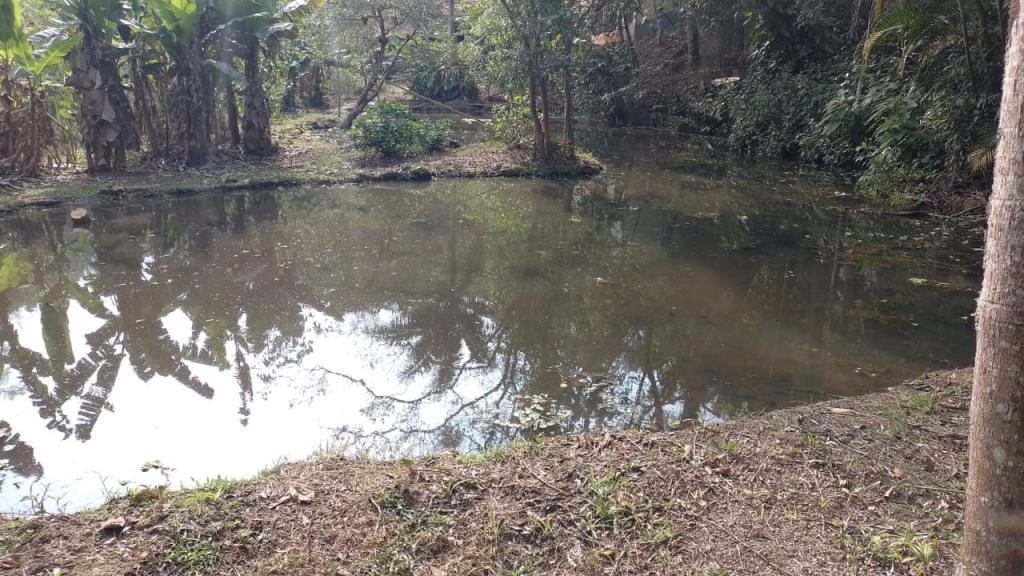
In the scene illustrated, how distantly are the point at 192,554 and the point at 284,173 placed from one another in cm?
1072

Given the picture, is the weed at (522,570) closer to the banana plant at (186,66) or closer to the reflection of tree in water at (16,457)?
the reflection of tree in water at (16,457)

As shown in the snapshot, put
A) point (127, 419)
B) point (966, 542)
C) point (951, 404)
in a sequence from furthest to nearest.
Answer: point (127, 419) < point (951, 404) < point (966, 542)

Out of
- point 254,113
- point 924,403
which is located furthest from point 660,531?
point 254,113

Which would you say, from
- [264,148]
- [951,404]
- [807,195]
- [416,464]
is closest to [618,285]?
[951,404]

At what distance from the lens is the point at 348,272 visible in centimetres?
805

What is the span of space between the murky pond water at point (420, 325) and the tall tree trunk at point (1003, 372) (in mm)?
2376

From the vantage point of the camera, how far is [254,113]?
1416 cm

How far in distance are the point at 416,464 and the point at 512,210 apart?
7798 millimetres

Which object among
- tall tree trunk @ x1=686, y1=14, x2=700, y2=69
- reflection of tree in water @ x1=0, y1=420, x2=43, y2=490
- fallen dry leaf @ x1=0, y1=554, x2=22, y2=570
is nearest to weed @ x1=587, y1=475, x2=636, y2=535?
fallen dry leaf @ x1=0, y1=554, x2=22, y2=570

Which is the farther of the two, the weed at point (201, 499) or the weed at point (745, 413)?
the weed at point (745, 413)

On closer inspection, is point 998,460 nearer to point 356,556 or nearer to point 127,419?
point 356,556

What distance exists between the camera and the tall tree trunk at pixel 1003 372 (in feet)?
6.56

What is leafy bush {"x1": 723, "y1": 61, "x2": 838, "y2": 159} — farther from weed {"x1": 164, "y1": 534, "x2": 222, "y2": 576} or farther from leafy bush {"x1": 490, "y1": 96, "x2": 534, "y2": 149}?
weed {"x1": 164, "y1": 534, "x2": 222, "y2": 576}

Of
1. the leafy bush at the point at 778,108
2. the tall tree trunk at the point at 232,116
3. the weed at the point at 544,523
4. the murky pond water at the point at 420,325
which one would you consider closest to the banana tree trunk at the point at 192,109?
the tall tree trunk at the point at 232,116
